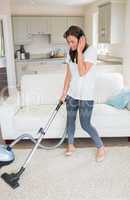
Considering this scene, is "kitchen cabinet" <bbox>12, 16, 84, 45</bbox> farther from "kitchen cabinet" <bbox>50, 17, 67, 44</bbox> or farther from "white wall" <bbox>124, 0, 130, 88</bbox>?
"white wall" <bbox>124, 0, 130, 88</bbox>

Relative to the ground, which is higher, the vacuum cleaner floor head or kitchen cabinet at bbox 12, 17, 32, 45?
kitchen cabinet at bbox 12, 17, 32, 45

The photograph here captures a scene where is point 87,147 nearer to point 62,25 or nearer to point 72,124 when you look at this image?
point 72,124

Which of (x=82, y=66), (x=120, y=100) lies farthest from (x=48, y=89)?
(x=82, y=66)

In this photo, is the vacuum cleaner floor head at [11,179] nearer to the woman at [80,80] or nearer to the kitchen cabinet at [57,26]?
the woman at [80,80]

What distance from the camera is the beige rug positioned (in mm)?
1946

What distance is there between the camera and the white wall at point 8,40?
16.4ft

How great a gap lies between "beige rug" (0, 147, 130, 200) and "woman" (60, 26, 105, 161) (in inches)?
7.9

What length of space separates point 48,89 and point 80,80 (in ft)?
3.70

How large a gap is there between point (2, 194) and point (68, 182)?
23.6 inches

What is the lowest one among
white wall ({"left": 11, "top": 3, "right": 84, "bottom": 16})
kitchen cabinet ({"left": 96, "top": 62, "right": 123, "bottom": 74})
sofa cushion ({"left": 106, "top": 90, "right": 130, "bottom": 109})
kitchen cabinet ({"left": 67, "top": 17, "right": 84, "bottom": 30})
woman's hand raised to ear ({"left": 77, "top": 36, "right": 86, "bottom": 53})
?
sofa cushion ({"left": 106, "top": 90, "right": 130, "bottom": 109})

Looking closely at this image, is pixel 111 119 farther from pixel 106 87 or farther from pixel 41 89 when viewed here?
pixel 41 89

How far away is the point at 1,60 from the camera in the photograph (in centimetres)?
546

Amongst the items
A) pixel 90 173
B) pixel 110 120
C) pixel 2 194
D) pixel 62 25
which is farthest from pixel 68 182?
pixel 62 25

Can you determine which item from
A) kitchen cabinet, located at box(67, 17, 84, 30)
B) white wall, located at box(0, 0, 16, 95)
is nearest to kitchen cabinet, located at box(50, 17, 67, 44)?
kitchen cabinet, located at box(67, 17, 84, 30)
